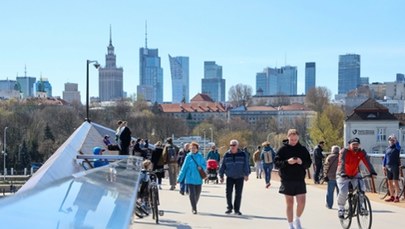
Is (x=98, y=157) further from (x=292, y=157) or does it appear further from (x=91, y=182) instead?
(x=91, y=182)

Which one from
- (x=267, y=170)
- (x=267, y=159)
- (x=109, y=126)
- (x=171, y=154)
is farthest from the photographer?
(x=109, y=126)

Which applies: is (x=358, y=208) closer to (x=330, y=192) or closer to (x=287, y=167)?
(x=287, y=167)

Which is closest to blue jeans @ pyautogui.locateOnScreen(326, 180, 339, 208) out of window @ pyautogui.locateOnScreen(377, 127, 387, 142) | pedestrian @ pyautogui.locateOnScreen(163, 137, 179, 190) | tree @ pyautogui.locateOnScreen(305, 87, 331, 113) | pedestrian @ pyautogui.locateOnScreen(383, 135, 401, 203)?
pedestrian @ pyautogui.locateOnScreen(383, 135, 401, 203)

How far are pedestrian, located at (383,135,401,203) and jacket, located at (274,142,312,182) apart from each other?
710cm

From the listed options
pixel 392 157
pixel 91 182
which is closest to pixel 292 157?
pixel 91 182

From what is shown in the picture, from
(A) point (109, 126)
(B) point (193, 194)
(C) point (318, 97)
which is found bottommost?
(A) point (109, 126)

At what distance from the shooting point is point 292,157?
10.1m

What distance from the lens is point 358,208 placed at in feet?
36.4

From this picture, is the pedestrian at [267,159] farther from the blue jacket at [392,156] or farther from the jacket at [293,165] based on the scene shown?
the jacket at [293,165]

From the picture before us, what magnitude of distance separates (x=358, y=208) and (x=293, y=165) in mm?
1807

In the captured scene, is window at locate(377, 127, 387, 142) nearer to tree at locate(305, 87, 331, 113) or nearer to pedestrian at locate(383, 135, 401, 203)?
tree at locate(305, 87, 331, 113)

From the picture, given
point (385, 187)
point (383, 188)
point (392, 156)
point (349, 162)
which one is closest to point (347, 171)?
point (349, 162)

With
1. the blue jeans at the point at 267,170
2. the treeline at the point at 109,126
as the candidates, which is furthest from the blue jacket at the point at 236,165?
the treeline at the point at 109,126

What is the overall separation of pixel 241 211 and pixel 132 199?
9288 millimetres
